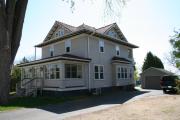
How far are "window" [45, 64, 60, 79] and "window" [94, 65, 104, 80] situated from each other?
4.84m

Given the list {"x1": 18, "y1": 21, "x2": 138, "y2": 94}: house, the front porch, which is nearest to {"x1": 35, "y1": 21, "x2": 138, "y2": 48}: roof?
{"x1": 18, "y1": 21, "x2": 138, "y2": 94}: house

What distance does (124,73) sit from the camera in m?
29.2

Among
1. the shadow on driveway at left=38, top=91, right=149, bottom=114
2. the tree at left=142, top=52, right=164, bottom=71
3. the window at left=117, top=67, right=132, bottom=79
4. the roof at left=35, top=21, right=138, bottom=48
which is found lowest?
the shadow on driveway at left=38, top=91, right=149, bottom=114

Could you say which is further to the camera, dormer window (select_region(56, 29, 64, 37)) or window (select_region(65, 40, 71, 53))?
dormer window (select_region(56, 29, 64, 37))

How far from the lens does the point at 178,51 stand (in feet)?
23.3

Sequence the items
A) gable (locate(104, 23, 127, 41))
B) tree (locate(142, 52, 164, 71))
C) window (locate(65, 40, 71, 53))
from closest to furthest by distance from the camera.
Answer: window (locate(65, 40, 71, 53)) → gable (locate(104, 23, 127, 41)) → tree (locate(142, 52, 164, 71))

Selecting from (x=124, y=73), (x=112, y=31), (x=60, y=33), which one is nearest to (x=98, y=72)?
(x=124, y=73)

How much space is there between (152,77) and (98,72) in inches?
559

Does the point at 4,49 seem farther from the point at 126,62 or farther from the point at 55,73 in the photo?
the point at 126,62

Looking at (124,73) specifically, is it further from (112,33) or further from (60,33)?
(60,33)

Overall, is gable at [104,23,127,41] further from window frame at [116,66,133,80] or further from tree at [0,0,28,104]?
tree at [0,0,28,104]

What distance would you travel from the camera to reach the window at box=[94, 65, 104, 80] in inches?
974

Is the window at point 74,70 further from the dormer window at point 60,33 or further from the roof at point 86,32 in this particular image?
the dormer window at point 60,33

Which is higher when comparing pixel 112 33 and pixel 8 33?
pixel 112 33
